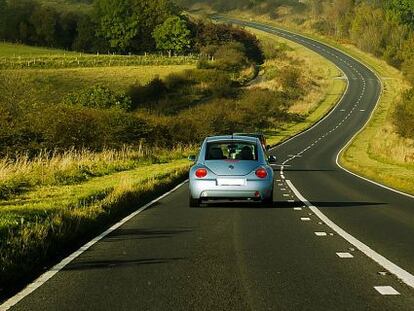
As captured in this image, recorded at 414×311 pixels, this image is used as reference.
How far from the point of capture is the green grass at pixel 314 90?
A: 3191 inches

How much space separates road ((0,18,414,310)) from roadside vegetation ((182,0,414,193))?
11.2 metres

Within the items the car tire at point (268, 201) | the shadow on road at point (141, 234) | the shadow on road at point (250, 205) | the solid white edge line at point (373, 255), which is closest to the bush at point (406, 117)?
the shadow on road at point (250, 205)

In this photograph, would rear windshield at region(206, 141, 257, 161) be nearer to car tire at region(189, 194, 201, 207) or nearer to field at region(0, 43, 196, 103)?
car tire at region(189, 194, 201, 207)

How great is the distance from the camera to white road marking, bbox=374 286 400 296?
739 centimetres

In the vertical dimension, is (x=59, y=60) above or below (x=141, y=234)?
below

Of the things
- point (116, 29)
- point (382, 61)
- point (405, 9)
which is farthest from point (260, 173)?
point (405, 9)

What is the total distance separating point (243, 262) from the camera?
929cm

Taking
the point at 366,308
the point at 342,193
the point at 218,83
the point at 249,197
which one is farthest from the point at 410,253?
the point at 218,83

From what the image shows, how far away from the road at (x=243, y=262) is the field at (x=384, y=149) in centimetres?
1116

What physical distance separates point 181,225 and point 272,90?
3349 inches

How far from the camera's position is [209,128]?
203 feet

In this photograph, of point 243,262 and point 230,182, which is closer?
point 243,262

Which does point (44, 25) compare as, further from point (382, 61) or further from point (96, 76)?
point (382, 61)

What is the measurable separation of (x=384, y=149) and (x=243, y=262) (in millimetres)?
47945
